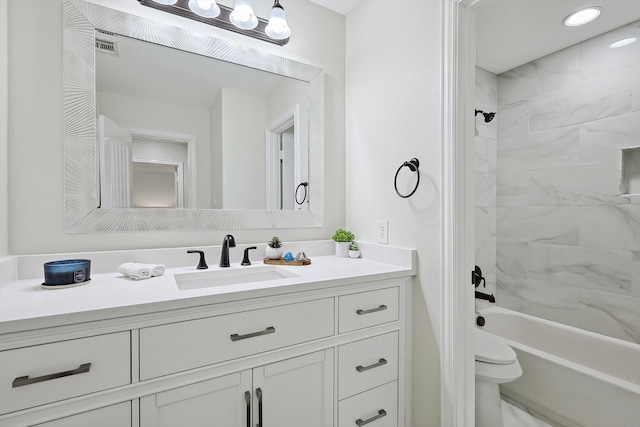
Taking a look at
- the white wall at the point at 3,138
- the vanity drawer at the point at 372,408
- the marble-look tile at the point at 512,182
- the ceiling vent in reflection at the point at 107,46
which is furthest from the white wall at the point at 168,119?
the marble-look tile at the point at 512,182

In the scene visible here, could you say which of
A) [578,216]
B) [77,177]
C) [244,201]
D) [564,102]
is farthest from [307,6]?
[578,216]

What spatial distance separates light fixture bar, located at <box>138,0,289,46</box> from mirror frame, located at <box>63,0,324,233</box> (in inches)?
2.7

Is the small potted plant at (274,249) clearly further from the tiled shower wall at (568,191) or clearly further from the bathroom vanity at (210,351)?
the tiled shower wall at (568,191)

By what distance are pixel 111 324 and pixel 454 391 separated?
129 centimetres

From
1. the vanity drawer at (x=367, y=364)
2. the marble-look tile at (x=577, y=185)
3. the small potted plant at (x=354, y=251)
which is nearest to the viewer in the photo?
the vanity drawer at (x=367, y=364)

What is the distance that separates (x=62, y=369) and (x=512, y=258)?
2.88 m

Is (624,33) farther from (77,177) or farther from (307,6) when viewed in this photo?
(77,177)

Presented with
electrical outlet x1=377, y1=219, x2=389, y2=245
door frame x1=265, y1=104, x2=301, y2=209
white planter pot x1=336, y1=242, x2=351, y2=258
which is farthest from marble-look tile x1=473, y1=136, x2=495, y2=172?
door frame x1=265, y1=104, x2=301, y2=209

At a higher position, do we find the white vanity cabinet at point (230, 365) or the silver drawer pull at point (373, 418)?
the white vanity cabinet at point (230, 365)

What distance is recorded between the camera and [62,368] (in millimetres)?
765

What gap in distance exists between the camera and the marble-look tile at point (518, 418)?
68.7 inches

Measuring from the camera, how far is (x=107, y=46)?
1313mm

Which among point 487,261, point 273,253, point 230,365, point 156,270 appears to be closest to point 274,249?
point 273,253

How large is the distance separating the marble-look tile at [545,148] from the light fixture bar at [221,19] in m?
2.04
